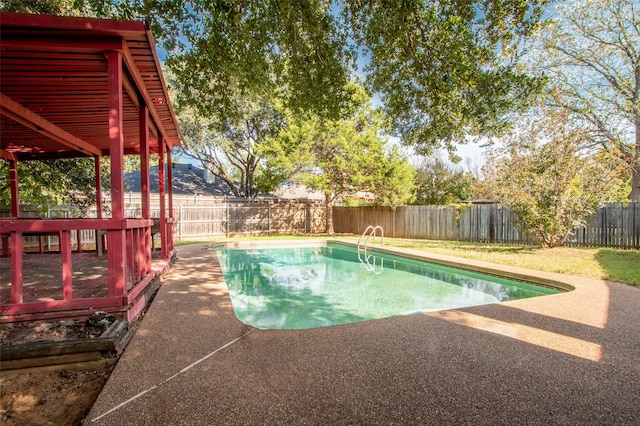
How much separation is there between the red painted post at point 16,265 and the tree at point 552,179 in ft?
31.7

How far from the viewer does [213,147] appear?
68.9 ft

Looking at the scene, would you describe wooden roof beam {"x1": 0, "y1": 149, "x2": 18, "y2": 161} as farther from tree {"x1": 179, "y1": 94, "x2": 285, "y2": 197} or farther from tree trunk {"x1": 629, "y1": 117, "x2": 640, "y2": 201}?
tree trunk {"x1": 629, "y1": 117, "x2": 640, "y2": 201}

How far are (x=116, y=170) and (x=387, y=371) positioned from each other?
2794mm

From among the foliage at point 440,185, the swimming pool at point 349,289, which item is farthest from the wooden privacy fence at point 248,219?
the foliage at point 440,185

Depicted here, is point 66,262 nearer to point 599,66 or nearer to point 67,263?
point 67,263

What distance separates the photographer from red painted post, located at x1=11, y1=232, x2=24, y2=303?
2.65 meters

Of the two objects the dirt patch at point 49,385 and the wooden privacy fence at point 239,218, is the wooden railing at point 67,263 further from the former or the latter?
the wooden privacy fence at point 239,218

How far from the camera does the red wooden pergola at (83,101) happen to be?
8.91 feet

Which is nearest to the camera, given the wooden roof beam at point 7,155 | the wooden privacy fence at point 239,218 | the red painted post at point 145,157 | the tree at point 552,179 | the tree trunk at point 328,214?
the red painted post at point 145,157

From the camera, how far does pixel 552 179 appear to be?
8188 millimetres

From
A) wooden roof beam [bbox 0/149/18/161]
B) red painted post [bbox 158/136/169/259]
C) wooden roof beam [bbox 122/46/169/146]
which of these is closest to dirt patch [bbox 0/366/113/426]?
wooden roof beam [bbox 122/46/169/146]

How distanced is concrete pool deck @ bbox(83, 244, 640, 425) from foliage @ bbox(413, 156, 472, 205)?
15369 mm

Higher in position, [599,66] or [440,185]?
[599,66]

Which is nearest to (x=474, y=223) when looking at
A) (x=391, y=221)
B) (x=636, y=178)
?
(x=391, y=221)
